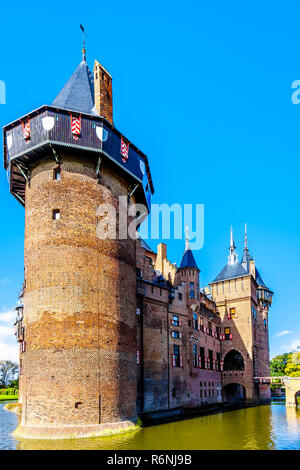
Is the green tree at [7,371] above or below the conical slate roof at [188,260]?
below

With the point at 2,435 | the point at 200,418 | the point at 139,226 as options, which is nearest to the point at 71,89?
the point at 139,226

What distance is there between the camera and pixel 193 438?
1966cm

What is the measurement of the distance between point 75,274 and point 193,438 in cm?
959

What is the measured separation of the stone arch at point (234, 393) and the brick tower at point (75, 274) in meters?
28.3

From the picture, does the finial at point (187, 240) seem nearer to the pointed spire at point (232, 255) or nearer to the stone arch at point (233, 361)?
the pointed spire at point (232, 255)

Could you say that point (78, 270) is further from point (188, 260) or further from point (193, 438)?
point (188, 260)

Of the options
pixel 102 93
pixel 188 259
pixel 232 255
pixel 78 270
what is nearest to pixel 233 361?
pixel 232 255

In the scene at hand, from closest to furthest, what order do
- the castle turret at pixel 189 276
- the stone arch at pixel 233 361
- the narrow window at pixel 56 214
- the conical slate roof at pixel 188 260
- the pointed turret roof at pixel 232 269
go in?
the narrow window at pixel 56 214 < the castle turret at pixel 189 276 < the conical slate roof at pixel 188 260 < the stone arch at pixel 233 361 < the pointed turret roof at pixel 232 269

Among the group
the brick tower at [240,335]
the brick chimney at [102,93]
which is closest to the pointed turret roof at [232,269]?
the brick tower at [240,335]

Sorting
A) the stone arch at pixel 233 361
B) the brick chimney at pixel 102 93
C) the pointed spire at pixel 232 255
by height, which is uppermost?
the brick chimney at pixel 102 93

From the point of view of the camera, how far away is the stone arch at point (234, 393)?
47.6 metres

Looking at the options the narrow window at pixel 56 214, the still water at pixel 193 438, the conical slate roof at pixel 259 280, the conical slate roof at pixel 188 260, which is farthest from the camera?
the conical slate roof at pixel 259 280

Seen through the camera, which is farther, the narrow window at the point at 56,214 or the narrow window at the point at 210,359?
the narrow window at the point at 210,359

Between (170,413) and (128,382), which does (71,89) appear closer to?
(128,382)
